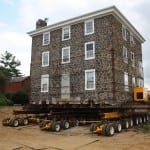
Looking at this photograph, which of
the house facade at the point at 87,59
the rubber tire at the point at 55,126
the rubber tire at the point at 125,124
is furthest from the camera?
the house facade at the point at 87,59

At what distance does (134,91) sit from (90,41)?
767 centimetres

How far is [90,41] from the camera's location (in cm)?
2598

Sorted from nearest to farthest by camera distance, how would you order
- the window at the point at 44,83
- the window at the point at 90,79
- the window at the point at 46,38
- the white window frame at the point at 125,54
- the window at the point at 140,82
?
the window at the point at 90,79 → the white window frame at the point at 125,54 → the window at the point at 44,83 → the window at the point at 46,38 → the window at the point at 140,82

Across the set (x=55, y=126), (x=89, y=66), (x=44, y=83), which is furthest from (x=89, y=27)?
(x=55, y=126)

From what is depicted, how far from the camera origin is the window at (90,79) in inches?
977

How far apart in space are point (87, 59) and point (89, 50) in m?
1.00

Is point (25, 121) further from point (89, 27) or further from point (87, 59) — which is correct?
point (89, 27)

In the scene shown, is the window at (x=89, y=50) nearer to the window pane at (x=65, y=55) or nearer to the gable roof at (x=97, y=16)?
the window pane at (x=65, y=55)

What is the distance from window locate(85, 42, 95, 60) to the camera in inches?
1008

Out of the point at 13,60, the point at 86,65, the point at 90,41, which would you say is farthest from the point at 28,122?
the point at 13,60

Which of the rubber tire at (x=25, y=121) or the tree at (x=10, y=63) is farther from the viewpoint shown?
the tree at (x=10, y=63)

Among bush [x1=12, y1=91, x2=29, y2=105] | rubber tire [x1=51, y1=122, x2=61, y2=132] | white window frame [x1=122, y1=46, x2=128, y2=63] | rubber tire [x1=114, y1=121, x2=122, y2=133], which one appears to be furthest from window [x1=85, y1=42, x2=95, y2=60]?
bush [x1=12, y1=91, x2=29, y2=105]

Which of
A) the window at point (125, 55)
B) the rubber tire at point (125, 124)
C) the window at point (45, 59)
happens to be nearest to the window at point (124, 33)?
the window at point (125, 55)

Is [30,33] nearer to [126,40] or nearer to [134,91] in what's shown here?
A: [126,40]
